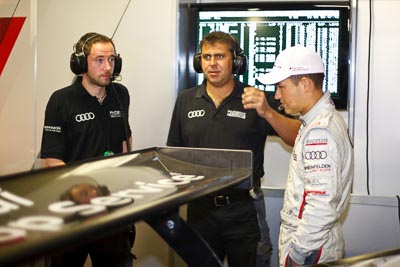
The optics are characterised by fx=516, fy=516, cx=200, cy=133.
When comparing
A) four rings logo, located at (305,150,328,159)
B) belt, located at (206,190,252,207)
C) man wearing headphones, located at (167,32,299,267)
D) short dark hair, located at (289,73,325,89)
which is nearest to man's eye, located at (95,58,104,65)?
man wearing headphones, located at (167,32,299,267)

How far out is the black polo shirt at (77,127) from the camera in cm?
226

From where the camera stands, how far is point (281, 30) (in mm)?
2807

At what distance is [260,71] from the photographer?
2.82m

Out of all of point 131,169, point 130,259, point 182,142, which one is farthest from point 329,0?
point 131,169

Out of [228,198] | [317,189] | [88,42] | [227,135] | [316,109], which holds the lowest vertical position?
[228,198]

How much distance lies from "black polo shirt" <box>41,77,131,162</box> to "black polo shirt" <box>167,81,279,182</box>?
31 cm

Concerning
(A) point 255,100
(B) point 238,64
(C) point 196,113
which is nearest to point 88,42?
(C) point 196,113

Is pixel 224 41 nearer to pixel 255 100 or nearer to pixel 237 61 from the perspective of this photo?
pixel 237 61

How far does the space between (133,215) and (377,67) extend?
2.44m

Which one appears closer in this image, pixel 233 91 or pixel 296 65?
pixel 296 65

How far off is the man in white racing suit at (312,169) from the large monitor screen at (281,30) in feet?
2.89

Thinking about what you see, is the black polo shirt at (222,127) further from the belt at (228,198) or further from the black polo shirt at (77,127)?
the black polo shirt at (77,127)

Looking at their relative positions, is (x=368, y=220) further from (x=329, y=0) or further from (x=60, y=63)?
(x=60, y=63)

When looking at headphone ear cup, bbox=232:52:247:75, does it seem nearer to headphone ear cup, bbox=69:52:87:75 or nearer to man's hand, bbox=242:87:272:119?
man's hand, bbox=242:87:272:119
